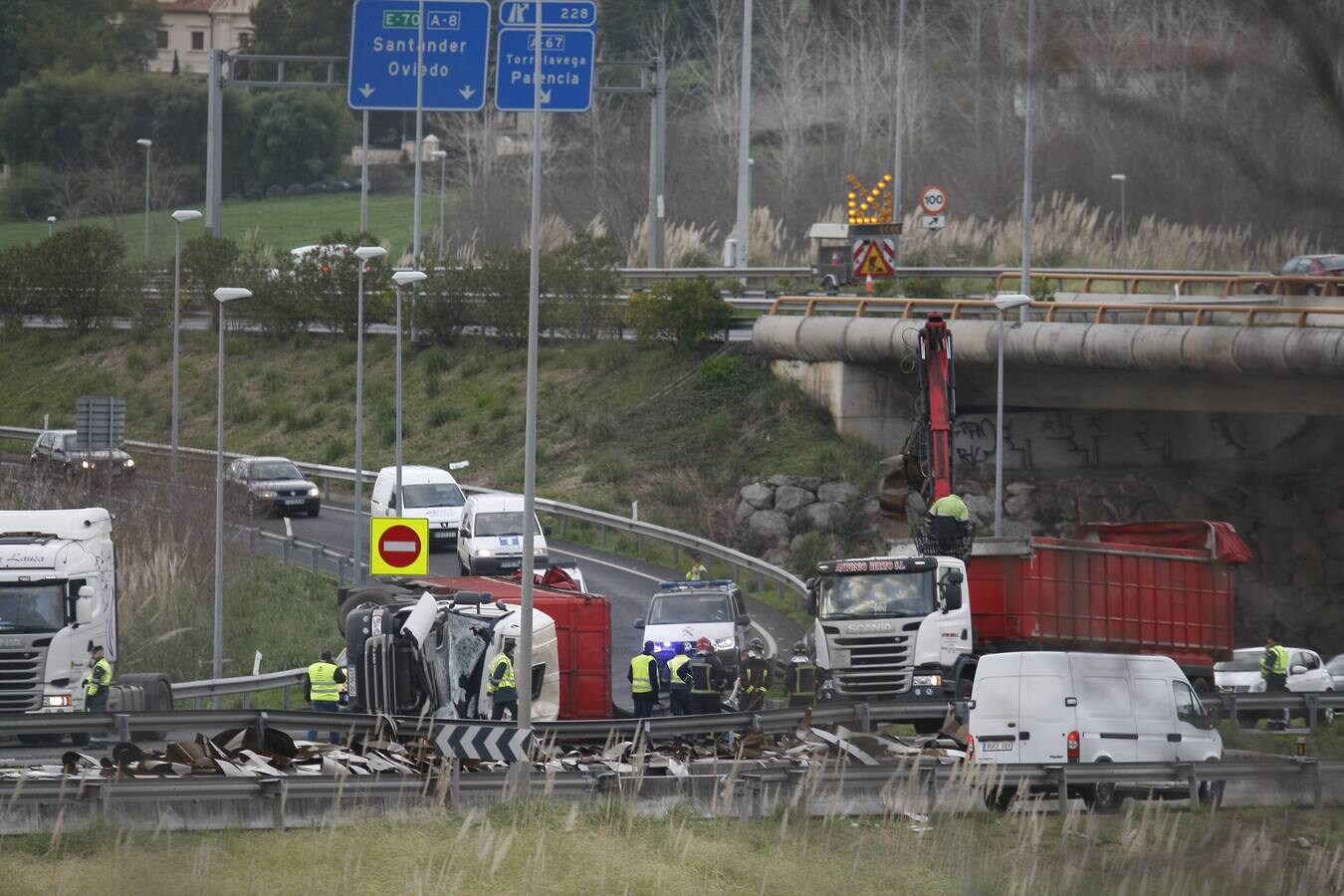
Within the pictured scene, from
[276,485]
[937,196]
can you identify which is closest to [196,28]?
[276,485]

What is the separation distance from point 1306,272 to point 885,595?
21.1m

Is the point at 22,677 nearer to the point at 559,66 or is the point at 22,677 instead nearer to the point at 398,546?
the point at 398,546

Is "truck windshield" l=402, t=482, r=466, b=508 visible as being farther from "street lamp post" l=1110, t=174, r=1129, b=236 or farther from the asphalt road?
"street lamp post" l=1110, t=174, r=1129, b=236

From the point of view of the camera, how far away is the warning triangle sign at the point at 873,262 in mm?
42812

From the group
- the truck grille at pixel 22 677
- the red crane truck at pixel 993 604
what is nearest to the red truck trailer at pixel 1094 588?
the red crane truck at pixel 993 604

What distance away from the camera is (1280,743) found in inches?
154

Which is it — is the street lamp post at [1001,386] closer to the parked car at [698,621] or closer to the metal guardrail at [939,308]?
the metal guardrail at [939,308]

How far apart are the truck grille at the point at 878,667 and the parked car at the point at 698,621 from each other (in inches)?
79.9

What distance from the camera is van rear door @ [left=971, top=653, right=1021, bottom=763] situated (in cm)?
1741

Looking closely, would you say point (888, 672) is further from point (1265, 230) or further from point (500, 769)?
point (1265, 230)

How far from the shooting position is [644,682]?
2214cm

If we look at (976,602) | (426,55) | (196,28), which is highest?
(196,28)

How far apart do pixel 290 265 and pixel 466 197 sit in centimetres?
3715

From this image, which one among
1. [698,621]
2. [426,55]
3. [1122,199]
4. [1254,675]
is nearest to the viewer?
[1122,199]
